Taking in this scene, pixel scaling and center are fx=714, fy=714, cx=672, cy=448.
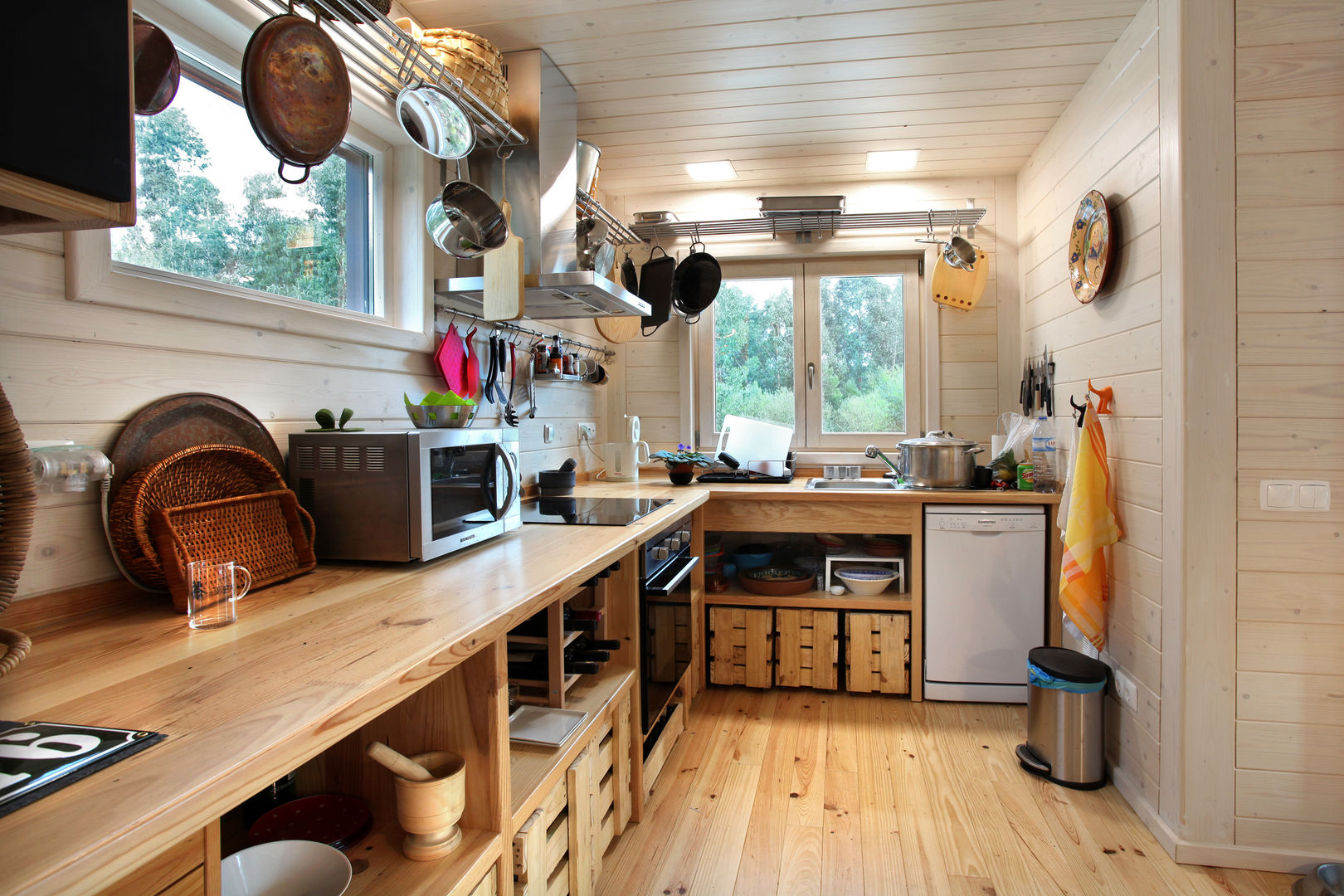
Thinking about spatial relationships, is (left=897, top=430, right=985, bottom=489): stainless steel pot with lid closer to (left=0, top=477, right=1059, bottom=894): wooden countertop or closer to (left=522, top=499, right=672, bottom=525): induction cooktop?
(left=522, top=499, right=672, bottom=525): induction cooktop

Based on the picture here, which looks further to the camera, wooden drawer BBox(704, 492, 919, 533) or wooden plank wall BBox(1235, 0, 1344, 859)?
wooden drawer BBox(704, 492, 919, 533)

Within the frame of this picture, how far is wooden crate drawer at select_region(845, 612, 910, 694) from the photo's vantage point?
2963 millimetres

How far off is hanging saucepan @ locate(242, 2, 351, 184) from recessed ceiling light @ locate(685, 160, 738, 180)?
7.02 feet

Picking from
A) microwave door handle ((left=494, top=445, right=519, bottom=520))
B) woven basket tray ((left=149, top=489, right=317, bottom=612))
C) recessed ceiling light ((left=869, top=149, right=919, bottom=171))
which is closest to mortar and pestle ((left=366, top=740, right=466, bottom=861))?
woven basket tray ((left=149, top=489, right=317, bottom=612))

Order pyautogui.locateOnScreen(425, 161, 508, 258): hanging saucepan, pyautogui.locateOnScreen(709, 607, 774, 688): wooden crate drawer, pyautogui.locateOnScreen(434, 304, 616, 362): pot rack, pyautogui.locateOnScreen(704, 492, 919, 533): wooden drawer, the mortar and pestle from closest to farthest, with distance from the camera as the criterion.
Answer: the mortar and pestle < pyautogui.locateOnScreen(425, 161, 508, 258): hanging saucepan < pyautogui.locateOnScreen(434, 304, 616, 362): pot rack < pyautogui.locateOnScreen(704, 492, 919, 533): wooden drawer < pyautogui.locateOnScreen(709, 607, 774, 688): wooden crate drawer

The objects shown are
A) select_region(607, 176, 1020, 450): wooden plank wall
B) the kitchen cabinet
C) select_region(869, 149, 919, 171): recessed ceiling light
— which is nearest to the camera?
the kitchen cabinet

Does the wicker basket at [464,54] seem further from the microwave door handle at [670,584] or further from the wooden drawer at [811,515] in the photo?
the wooden drawer at [811,515]

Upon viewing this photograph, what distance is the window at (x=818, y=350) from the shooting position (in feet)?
11.9

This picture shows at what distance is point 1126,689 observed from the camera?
2176mm

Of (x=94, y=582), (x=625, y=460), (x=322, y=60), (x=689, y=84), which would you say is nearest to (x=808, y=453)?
(x=625, y=460)

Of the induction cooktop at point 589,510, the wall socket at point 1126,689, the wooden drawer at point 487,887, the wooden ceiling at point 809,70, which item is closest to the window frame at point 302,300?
the wooden ceiling at point 809,70

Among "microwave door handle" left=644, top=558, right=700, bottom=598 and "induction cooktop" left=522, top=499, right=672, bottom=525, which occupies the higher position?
"induction cooktop" left=522, top=499, right=672, bottom=525

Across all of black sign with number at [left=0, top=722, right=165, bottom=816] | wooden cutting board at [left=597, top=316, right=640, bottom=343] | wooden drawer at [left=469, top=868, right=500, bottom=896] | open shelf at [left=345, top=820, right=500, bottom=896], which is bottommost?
wooden drawer at [left=469, top=868, right=500, bottom=896]

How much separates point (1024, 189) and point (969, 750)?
8.13ft
